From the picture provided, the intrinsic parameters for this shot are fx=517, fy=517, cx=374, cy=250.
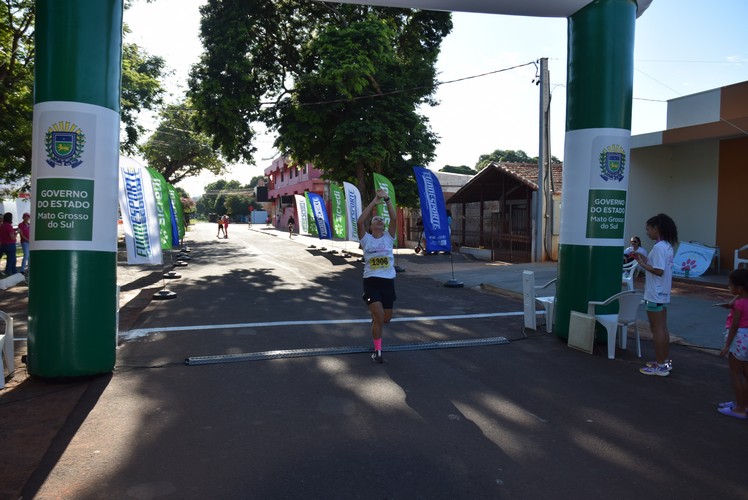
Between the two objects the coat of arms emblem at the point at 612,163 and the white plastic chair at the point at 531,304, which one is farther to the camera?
the white plastic chair at the point at 531,304

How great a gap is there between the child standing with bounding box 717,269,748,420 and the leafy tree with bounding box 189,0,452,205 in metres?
14.3

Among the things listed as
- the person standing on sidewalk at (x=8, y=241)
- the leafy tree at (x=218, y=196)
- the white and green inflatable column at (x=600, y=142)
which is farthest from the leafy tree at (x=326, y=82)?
the leafy tree at (x=218, y=196)

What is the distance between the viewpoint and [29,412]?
4.50 meters

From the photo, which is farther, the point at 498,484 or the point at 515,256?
the point at 515,256

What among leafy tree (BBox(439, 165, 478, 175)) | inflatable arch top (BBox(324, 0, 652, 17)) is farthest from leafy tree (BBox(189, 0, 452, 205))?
leafy tree (BBox(439, 165, 478, 175))

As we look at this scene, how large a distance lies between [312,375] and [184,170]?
4534cm

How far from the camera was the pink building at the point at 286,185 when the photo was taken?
156 ft

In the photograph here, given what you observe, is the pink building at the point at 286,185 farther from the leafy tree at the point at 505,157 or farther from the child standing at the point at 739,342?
the child standing at the point at 739,342

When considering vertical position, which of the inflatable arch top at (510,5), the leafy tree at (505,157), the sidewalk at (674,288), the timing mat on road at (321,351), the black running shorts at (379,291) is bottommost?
the timing mat on road at (321,351)

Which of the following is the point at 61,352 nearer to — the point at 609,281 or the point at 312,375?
the point at 312,375

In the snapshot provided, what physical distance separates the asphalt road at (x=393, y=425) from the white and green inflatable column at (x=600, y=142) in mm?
1164

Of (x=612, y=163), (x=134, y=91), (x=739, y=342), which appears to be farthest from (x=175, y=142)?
(x=739, y=342)

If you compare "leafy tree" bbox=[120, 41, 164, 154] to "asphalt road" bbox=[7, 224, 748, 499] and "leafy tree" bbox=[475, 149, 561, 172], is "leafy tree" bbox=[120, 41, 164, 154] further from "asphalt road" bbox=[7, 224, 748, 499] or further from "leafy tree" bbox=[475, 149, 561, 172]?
"leafy tree" bbox=[475, 149, 561, 172]

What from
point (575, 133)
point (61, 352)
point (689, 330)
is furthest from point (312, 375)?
point (689, 330)
